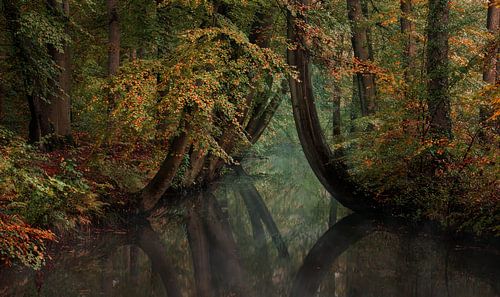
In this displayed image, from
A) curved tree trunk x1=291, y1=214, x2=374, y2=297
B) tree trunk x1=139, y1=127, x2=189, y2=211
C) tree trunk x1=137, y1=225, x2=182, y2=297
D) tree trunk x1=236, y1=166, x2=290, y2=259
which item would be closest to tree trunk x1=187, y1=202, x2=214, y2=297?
tree trunk x1=137, y1=225, x2=182, y2=297

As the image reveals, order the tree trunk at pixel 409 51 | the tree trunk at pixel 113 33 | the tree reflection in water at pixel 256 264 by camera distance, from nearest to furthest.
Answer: the tree reflection in water at pixel 256 264 < the tree trunk at pixel 409 51 < the tree trunk at pixel 113 33

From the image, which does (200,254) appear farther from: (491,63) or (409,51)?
(491,63)

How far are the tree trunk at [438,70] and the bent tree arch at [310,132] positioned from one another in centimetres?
257

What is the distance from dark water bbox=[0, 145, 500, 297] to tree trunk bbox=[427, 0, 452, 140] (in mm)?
2502

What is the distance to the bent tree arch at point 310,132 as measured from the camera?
1196 cm

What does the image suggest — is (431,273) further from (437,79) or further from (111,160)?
(111,160)

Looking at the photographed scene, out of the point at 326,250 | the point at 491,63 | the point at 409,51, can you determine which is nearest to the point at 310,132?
the point at 326,250

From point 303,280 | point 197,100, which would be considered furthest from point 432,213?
point 197,100

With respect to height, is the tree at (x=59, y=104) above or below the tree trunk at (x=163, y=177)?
above

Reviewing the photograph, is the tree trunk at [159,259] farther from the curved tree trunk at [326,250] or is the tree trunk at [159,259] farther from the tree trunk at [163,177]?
the curved tree trunk at [326,250]

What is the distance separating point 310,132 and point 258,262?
12.0ft

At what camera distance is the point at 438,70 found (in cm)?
1152

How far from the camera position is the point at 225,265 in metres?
10.0

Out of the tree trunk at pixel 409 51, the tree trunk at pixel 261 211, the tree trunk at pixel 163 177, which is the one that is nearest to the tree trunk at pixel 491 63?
the tree trunk at pixel 409 51
